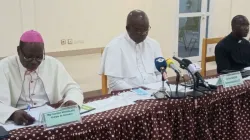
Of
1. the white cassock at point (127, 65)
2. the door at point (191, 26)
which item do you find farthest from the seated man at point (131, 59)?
the door at point (191, 26)

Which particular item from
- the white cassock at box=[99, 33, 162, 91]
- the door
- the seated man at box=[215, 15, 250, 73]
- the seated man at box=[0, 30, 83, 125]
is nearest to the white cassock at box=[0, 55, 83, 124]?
the seated man at box=[0, 30, 83, 125]

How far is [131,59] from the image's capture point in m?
2.72

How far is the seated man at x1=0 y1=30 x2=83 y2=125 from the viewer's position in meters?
1.88

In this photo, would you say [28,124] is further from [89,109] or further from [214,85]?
[214,85]

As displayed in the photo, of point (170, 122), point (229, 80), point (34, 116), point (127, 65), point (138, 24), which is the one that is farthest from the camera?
point (127, 65)

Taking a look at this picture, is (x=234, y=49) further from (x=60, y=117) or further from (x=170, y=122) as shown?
(x=60, y=117)

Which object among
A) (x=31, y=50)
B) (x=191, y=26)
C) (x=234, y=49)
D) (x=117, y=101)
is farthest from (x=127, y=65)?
(x=191, y=26)

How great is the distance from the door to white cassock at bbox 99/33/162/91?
3.13m

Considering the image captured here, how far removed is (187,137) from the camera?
6.75ft

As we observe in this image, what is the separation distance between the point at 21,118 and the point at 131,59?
4.25 feet

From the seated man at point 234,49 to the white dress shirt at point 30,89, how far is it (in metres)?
2.02

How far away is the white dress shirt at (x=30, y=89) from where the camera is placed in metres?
1.99

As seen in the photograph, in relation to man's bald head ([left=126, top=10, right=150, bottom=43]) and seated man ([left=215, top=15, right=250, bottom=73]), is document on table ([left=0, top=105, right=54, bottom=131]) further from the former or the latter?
seated man ([left=215, top=15, right=250, bottom=73])

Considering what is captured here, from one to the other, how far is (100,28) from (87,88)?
97cm
